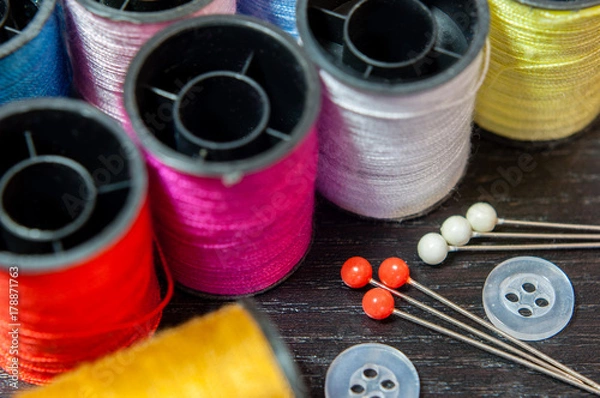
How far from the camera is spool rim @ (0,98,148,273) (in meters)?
1.06

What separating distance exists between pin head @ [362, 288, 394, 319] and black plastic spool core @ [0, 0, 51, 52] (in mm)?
633

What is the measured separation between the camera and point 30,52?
1255 millimetres

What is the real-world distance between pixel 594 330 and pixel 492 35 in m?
0.50

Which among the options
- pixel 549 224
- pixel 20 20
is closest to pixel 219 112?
pixel 20 20

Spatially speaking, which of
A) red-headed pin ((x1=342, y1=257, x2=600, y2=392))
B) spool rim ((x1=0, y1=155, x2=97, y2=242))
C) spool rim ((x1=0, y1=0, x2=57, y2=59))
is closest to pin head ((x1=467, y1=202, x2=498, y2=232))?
red-headed pin ((x1=342, y1=257, x2=600, y2=392))

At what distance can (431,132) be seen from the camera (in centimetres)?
131

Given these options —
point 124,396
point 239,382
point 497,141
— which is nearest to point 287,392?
point 239,382

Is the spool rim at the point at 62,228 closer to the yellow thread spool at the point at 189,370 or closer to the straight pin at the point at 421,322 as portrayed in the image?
the yellow thread spool at the point at 189,370

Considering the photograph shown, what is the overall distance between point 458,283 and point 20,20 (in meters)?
0.82

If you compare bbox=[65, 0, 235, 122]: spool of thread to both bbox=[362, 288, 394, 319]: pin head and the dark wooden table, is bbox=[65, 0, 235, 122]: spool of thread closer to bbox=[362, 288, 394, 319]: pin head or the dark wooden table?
the dark wooden table

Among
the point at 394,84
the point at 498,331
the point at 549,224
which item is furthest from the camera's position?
the point at 549,224

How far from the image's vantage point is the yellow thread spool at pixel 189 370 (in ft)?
3.78

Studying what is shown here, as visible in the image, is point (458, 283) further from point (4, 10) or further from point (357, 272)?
point (4, 10)

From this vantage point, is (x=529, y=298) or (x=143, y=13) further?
(x=529, y=298)
